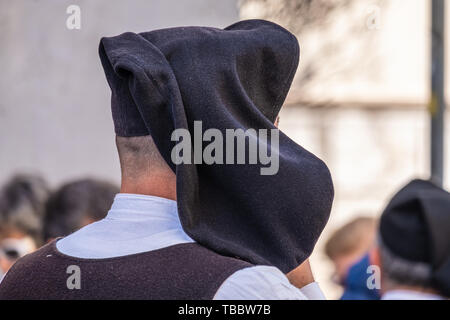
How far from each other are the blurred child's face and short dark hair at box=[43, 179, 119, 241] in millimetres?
149

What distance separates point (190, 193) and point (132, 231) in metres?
0.15

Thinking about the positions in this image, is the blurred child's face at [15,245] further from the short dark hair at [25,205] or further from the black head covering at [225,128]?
the black head covering at [225,128]

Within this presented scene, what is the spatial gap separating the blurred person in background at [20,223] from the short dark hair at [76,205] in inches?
3.8

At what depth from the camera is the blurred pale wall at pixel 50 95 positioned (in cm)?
537

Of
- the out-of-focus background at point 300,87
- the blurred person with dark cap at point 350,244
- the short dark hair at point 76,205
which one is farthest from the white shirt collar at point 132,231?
the blurred person with dark cap at point 350,244

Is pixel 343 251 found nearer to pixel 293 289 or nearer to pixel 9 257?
pixel 9 257

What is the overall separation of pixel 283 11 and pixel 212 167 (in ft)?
9.35

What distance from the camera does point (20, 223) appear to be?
4.20 metres

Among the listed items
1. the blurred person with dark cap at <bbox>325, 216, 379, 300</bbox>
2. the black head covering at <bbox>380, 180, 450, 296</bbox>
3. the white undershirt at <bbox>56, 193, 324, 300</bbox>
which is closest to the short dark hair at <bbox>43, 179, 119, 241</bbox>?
the blurred person with dark cap at <bbox>325, 216, 379, 300</bbox>

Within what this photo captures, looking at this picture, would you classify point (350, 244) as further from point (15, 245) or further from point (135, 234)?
point (135, 234)

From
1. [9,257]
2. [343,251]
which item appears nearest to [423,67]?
[343,251]

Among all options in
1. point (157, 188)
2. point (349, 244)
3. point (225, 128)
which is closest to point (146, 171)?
point (157, 188)

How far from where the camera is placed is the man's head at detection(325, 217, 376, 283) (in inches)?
189

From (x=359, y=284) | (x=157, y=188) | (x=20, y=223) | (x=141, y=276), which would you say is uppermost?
(x=157, y=188)
